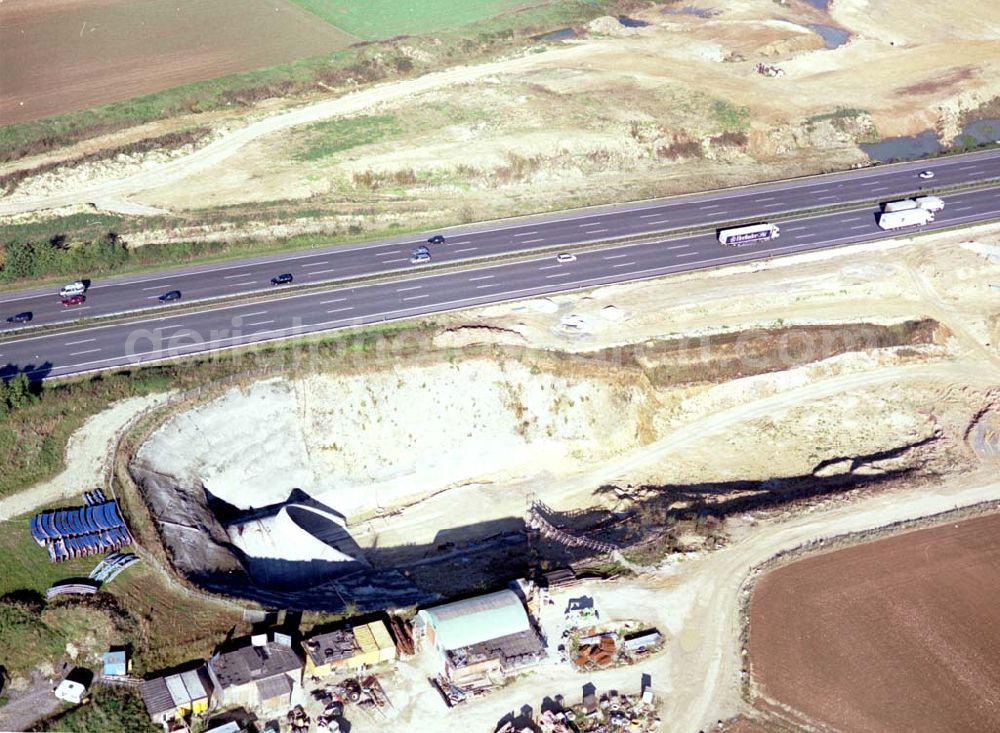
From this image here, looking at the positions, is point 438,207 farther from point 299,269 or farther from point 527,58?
point 527,58

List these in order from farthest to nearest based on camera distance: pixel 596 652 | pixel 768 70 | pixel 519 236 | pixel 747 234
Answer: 1. pixel 768 70
2. pixel 519 236
3. pixel 747 234
4. pixel 596 652

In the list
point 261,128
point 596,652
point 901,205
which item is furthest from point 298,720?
point 901,205

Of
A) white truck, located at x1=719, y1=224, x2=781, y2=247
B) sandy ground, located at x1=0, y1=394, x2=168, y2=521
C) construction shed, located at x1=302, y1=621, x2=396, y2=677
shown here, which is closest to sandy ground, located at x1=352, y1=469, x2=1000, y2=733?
construction shed, located at x1=302, y1=621, x2=396, y2=677

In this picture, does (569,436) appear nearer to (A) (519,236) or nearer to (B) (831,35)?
(A) (519,236)

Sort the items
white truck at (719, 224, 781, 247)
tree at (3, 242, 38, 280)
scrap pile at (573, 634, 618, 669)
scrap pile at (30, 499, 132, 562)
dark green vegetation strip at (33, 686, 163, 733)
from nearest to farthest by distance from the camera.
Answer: dark green vegetation strip at (33, 686, 163, 733)
scrap pile at (573, 634, 618, 669)
scrap pile at (30, 499, 132, 562)
tree at (3, 242, 38, 280)
white truck at (719, 224, 781, 247)

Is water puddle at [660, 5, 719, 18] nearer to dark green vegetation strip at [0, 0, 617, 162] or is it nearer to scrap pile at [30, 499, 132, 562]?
dark green vegetation strip at [0, 0, 617, 162]
